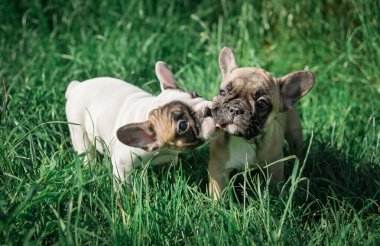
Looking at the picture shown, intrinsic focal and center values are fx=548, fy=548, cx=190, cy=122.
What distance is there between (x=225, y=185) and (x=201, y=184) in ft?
1.42

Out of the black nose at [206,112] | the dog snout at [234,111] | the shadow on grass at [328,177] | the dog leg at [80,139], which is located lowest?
the shadow on grass at [328,177]

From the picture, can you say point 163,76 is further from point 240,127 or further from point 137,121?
point 240,127

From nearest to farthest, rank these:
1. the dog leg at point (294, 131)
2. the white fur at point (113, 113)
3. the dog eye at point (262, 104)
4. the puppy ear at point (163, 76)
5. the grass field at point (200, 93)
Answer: the grass field at point (200, 93) < the dog eye at point (262, 104) < the white fur at point (113, 113) < the puppy ear at point (163, 76) < the dog leg at point (294, 131)

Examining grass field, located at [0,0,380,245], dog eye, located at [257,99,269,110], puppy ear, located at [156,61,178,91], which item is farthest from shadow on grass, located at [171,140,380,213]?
puppy ear, located at [156,61,178,91]

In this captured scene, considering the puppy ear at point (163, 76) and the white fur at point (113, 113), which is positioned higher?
the puppy ear at point (163, 76)

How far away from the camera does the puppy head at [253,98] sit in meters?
3.82

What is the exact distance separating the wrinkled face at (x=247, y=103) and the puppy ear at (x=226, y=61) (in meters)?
0.30

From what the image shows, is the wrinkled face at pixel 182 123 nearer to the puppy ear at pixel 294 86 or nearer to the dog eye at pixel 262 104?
the dog eye at pixel 262 104

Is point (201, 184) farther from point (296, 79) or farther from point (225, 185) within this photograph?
point (296, 79)

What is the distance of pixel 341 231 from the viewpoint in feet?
11.3

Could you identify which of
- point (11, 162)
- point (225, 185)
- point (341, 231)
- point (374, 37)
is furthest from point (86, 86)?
point (374, 37)

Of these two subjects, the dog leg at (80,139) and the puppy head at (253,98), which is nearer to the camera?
the puppy head at (253,98)

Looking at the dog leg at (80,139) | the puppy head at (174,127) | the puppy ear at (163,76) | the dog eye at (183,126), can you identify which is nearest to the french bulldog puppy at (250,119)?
the puppy head at (174,127)

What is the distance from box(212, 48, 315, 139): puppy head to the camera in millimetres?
3816
